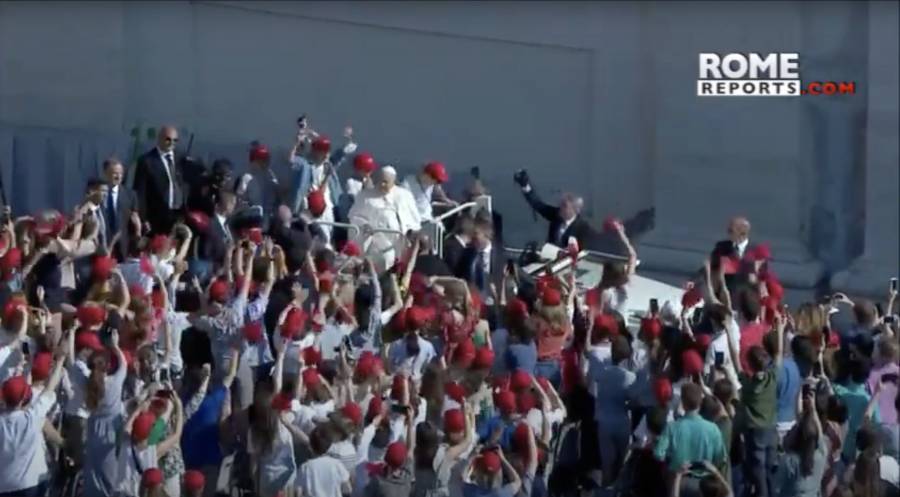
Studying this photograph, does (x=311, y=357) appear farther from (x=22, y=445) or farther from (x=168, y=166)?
(x=168, y=166)

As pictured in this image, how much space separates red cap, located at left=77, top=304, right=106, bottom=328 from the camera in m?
17.1

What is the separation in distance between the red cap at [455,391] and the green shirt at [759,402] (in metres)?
1.70

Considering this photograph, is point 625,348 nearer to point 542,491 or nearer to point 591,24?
point 542,491

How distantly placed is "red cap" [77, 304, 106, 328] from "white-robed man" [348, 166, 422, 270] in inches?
140

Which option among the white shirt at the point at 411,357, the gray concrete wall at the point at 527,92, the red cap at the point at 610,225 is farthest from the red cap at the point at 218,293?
the gray concrete wall at the point at 527,92

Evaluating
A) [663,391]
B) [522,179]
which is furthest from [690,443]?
[522,179]

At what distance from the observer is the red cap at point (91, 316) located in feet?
56.1

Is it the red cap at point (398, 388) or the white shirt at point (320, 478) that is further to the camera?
the red cap at point (398, 388)

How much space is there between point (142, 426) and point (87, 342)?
0.89m

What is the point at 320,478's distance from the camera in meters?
16.0

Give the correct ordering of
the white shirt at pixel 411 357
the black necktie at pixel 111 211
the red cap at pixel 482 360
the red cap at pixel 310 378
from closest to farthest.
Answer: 1. the red cap at pixel 310 378
2. the red cap at pixel 482 360
3. the white shirt at pixel 411 357
4. the black necktie at pixel 111 211

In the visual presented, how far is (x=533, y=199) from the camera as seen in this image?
22.8 m

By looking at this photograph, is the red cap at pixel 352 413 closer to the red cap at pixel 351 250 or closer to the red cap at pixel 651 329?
the red cap at pixel 651 329

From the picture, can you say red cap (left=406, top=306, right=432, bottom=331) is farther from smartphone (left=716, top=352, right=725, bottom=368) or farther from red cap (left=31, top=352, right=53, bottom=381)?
red cap (left=31, top=352, right=53, bottom=381)
